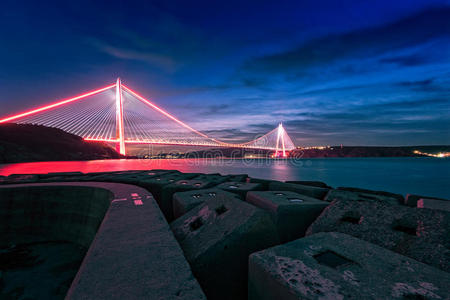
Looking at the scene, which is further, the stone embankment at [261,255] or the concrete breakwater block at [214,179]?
the concrete breakwater block at [214,179]

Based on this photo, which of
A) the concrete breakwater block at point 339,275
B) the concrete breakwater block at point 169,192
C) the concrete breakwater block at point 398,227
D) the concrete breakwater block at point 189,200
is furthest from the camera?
the concrete breakwater block at point 169,192

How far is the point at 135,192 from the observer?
12.8 feet

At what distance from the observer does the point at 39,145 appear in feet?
149

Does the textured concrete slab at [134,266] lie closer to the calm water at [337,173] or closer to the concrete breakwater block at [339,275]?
the concrete breakwater block at [339,275]

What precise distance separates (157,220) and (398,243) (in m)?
2.37

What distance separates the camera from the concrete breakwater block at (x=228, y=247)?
175 centimetres

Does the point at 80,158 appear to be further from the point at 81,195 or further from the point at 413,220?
the point at 413,220

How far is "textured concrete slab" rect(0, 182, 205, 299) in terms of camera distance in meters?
1.16

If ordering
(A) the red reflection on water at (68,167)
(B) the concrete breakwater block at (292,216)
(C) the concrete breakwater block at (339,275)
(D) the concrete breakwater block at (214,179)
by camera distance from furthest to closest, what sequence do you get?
1. (A) the red reflection on water at (68,167)
2. (D) the concrete breakwater block at (214,179)
3. (B) the concrete breakwater block at (292,216)
4. (C) the concrete breakwater block at (339,275)

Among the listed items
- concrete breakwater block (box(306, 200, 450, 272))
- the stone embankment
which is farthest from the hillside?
concrete breakwater block (box(306, 200, 450, 272))

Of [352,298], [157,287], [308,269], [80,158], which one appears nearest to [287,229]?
[308,269]

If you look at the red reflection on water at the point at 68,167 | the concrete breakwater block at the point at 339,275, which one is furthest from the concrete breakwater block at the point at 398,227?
the red reflection on water at the point at 68,167

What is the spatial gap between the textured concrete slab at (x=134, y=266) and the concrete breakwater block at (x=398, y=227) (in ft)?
5.49

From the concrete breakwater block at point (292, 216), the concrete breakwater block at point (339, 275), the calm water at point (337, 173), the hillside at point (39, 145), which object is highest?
the hillside at point (39, 145)
